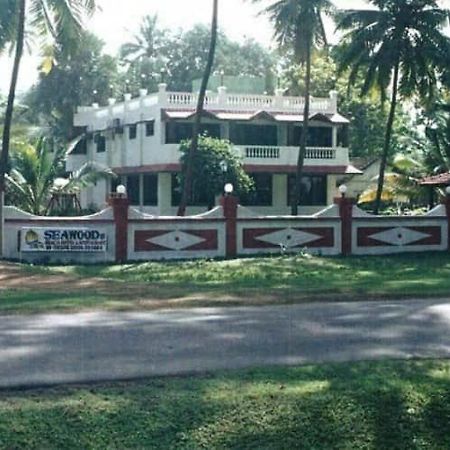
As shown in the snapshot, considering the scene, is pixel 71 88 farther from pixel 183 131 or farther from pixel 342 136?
pixel 342 136

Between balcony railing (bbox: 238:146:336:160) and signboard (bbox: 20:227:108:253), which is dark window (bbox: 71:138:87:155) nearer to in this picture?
balcony railing (bbox: 238:146:336:160)

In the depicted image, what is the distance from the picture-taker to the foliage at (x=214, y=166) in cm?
3928

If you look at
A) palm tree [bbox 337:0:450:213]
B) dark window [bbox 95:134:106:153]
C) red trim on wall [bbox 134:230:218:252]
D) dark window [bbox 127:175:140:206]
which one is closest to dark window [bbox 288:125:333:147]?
dark window [bbox 127:175:140:206]

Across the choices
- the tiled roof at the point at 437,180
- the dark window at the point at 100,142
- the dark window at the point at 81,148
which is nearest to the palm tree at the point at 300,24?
the tiled roof at the point at 437,180

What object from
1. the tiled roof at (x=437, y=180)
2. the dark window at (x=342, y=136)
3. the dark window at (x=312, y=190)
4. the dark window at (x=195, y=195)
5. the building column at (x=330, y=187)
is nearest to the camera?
the tiled roof at (x=437, y=180)

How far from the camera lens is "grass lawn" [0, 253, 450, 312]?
16.5 meters

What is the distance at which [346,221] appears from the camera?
1169 inches

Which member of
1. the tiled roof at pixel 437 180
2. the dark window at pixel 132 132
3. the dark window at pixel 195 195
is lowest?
the dark window at pixel 195 195

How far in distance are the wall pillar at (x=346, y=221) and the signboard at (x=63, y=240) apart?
7434 mm

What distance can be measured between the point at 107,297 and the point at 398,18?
22227mm

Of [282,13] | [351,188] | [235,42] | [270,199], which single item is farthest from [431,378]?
[235,42]

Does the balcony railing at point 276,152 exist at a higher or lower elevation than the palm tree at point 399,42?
lower

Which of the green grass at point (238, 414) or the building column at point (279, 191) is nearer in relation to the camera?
the green grass at point (238, 414)

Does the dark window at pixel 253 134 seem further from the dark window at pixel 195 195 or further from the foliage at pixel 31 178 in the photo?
the foliage at pixel 31 178
